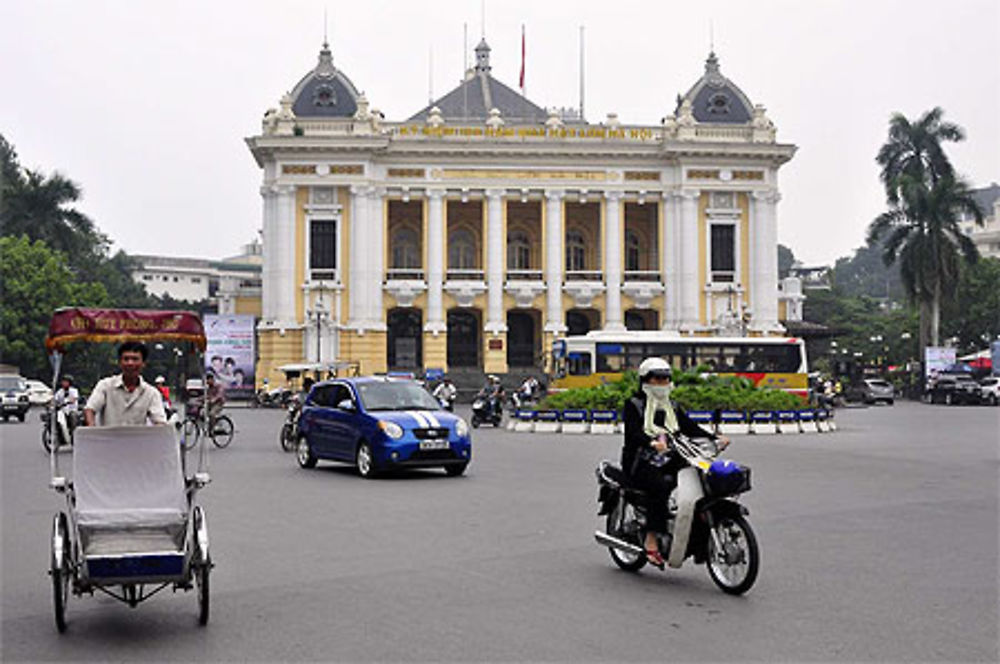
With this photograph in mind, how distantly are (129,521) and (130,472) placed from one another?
0.44m

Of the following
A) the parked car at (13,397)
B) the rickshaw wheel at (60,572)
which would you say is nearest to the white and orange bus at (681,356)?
the parked car at (13,397)

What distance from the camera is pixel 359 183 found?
60.8 m

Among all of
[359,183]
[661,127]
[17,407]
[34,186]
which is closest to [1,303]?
[34,186]

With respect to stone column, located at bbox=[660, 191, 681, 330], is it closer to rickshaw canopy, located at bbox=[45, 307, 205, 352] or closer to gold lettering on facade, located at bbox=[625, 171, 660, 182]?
gold lettering on facade, located at bbox=[625, 171, 660, 182]

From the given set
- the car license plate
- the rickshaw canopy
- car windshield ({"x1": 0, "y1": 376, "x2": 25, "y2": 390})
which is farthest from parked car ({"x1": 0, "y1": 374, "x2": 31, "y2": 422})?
the rickshaw canopy

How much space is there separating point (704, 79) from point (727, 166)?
19.5 ft

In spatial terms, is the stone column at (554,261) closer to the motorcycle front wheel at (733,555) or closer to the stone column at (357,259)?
the stone column at (357,259)

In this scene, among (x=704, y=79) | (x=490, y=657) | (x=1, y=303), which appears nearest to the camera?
(x=490, y=657)

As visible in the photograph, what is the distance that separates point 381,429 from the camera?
696 inches

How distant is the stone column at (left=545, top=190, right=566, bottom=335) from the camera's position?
206 ft

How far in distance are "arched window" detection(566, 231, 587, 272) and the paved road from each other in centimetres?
5139

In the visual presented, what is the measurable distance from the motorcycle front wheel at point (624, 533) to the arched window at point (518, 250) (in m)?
58.1

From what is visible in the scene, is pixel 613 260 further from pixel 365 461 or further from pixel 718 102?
pixel 365 461

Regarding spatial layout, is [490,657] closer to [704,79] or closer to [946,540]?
[946,540]
